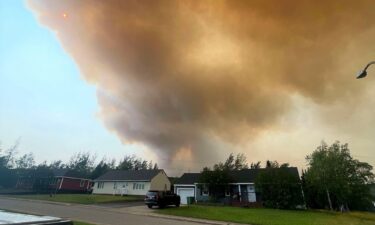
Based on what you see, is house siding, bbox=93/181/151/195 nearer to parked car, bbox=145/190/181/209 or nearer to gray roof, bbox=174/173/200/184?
gray roof, bbox=174/173/200/184

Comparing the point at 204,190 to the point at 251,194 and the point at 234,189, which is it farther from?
the point at 251,194

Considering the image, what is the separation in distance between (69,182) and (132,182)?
728 inches

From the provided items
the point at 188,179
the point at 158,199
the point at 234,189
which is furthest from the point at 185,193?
the point at 158,199

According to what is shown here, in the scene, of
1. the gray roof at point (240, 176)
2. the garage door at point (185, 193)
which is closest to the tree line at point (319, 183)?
the gray roof at point (240, 176)

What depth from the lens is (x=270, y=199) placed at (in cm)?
3194

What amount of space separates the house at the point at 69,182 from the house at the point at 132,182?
25.5 ft

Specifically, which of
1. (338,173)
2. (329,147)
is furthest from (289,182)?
(329,147)

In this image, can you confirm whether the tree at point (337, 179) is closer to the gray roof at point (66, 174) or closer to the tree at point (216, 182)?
Answer: the tree at point (216, 182)

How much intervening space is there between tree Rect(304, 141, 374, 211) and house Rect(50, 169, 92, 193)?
159 ft

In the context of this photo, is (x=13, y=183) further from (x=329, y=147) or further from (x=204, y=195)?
(x=329, y=147)

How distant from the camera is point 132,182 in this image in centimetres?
4909

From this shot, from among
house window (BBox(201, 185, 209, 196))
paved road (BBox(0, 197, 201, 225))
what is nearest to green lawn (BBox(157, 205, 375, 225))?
paved road (BBox(0, 197, 201, 225))

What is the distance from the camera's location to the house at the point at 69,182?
55500 millimetres

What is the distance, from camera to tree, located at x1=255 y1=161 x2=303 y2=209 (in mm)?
30859
